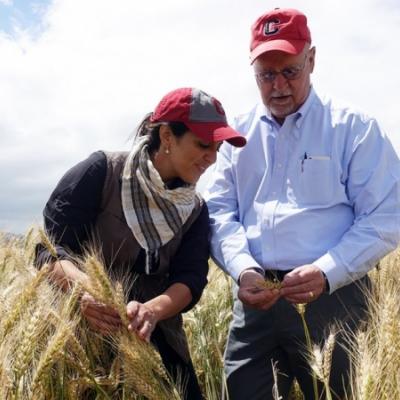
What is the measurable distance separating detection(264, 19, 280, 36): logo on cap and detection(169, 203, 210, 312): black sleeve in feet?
2.68

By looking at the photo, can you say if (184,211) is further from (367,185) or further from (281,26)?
(281,26)

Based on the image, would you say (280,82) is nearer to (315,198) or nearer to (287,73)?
(287,73)

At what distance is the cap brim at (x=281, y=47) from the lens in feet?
8.28

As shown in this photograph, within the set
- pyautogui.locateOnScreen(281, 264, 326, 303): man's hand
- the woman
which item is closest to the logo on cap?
the woman

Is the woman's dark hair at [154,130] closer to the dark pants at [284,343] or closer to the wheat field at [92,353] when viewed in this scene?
the wheat field at [92,353]

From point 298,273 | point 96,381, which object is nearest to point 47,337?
point 96,381

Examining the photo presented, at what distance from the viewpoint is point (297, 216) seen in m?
2.51

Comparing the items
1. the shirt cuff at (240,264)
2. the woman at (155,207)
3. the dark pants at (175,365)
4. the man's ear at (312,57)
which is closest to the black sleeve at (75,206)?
the woman at (155,207)

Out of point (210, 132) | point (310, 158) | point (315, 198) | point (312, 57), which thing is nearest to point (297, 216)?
point (315, 198)

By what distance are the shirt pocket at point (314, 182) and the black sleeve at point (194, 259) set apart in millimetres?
419

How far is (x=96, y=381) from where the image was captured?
1.98m

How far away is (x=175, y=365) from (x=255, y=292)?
0.46 metres

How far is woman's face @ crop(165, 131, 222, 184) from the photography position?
7.85 feet

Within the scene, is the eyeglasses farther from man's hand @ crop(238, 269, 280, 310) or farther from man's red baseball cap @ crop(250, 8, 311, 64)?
man's hand @ crop(238, 269, 280, 310)
